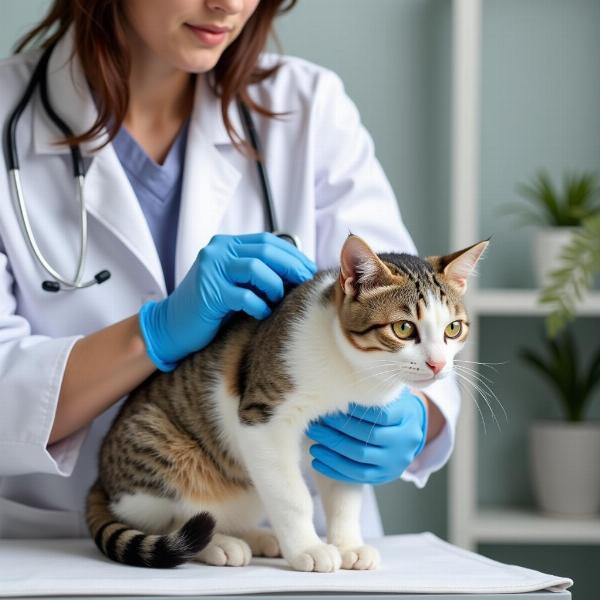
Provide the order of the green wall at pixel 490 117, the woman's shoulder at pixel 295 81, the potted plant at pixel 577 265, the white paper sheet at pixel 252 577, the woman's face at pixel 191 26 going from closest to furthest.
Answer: the white paper sheet at pixel 252 577 < the woman's face at pixel 191 26 < the woman's shoulder at pixel 295 81 < the potted plant at pixel 577 265 < the green wall at pixel 490 117

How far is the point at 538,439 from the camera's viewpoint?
1.91m

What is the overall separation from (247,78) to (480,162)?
833 mm

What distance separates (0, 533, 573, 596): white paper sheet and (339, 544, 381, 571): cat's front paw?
0.01 meters

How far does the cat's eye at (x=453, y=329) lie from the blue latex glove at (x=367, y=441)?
0.15 m

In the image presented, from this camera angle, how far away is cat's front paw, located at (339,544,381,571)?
93cm

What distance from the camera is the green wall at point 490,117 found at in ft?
6.50

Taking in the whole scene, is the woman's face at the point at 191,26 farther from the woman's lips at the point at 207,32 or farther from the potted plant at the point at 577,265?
the potted plant at the point at 577,265

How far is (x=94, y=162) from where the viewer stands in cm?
125

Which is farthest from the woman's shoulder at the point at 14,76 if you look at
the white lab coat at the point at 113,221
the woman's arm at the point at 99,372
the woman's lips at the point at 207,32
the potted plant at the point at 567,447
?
the potted plant at the point at 567,447

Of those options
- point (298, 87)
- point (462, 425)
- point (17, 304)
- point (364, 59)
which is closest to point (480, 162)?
point (364, 59)

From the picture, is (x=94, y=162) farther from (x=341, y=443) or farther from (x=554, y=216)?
(x=554, y=216)

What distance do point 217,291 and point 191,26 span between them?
378mm

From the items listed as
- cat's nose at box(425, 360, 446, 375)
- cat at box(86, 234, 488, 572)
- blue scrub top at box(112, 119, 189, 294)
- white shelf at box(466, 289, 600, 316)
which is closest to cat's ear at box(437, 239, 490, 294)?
cat at box(86, 234, 488, 572)

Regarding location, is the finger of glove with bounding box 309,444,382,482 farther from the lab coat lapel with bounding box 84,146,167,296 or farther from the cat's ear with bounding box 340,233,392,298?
the lab coat lapel with bounding box 84,146,167,296
